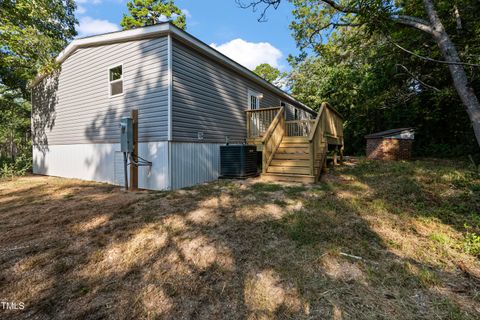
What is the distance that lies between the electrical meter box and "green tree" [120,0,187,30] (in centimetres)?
1833

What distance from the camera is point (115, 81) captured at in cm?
683

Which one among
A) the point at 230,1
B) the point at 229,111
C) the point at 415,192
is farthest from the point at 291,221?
the point at 230,1

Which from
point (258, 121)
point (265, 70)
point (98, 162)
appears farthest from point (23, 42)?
point (265, 70)

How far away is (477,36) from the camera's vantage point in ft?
19.1

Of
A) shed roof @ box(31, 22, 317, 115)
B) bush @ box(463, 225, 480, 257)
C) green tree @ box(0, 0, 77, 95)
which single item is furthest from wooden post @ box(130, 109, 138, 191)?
bush @ box(463, 225, 480, 257)

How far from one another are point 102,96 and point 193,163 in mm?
3789

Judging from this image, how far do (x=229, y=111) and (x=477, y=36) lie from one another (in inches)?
275

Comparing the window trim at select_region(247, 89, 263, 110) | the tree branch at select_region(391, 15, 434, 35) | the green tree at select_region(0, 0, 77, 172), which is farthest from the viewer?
the window trim at select_region(247, 89, 263, 110)

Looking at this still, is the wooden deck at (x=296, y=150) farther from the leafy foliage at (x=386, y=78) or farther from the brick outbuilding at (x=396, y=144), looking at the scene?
the brick outbuilding at (x=396, y=144)

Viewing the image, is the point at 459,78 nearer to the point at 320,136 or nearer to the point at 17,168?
the point at 320,136

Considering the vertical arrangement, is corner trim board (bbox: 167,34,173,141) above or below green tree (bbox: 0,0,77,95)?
below

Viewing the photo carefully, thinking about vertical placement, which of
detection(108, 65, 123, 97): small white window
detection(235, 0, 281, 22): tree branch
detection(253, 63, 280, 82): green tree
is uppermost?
detection(253, 63, 280, 82): green tree

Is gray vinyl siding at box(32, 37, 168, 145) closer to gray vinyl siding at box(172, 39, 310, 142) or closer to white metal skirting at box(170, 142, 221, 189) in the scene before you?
gray vinyl siding at box(172, 39, 310, 142)

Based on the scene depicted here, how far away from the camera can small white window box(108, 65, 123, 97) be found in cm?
686
